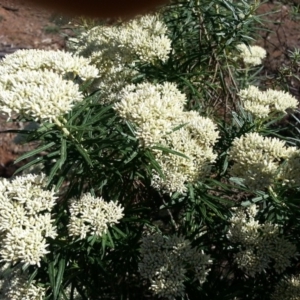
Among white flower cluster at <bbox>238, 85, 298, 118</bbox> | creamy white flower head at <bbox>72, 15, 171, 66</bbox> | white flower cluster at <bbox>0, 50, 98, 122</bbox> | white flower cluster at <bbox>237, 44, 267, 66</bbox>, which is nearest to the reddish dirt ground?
white flower cluster at <bbox>237, 44, 267, 66</bbox>

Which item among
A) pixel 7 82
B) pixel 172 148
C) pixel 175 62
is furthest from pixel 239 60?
pixel 7 82

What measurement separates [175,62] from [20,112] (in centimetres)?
93

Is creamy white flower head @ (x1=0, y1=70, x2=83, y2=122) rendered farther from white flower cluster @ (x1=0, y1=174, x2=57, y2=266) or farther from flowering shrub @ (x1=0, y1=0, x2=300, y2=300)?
white flower cluster @ (x1=0, y1=174, x2=57, y2=266)

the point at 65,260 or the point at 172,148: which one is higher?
the point at 172,148

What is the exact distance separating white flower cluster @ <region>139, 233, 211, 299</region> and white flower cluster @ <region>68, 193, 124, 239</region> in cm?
15

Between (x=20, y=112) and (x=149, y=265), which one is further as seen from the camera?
(x=149, y=265)

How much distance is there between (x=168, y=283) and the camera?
1590 millimetres

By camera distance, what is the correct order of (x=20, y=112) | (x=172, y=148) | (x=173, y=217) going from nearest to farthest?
(x=20, y=112), (x=172, y=148), (x=173, y=217)

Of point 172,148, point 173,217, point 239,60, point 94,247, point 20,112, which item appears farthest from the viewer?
point 239,60

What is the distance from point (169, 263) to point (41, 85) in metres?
0.65

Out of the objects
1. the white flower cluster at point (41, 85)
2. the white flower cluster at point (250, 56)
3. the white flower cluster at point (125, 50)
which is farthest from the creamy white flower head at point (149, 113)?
the white flower cluster at point (250, 56)

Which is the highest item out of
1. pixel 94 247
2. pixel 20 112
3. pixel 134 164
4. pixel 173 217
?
pixel 20 112

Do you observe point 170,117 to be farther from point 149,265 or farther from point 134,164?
point 149,265

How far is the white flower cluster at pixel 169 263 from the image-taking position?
160cm
